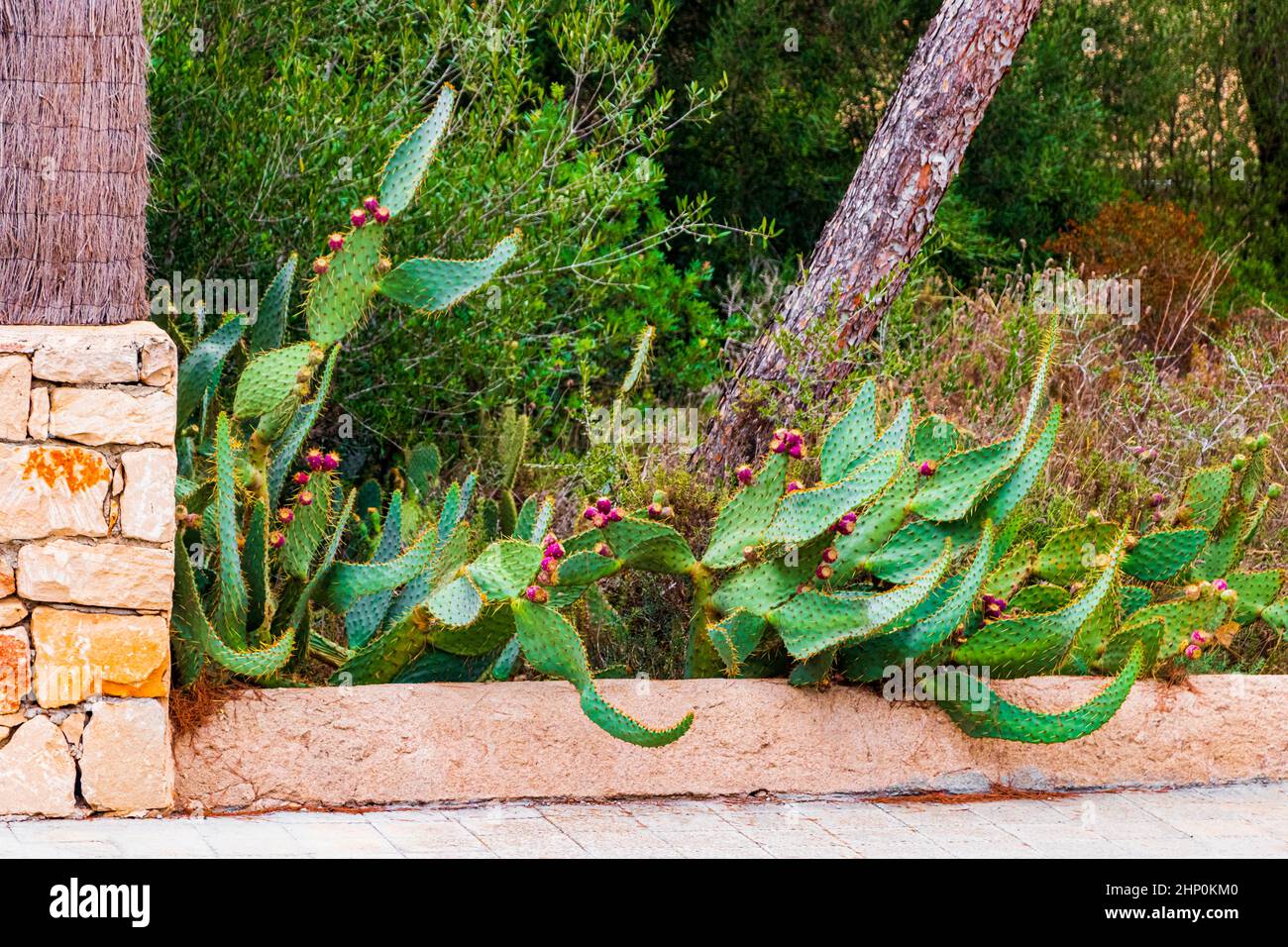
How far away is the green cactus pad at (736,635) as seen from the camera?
16.5ft

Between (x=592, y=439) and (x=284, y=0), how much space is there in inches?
99.7

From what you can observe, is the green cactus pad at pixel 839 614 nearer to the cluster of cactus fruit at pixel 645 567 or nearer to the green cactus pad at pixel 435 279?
the cluster of cactus fruit at pixel 645 567

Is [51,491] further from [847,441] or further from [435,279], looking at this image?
[847,441]

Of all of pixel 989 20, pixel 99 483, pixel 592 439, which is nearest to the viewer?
pixel 99 483

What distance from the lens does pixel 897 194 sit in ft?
23.0

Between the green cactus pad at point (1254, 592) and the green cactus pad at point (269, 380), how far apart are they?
11.3 feet

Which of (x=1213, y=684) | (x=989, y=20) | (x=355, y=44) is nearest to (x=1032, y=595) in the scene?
(x=1213, y=684)

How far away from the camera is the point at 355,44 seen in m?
7.12

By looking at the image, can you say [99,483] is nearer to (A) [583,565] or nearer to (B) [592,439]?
(A) [583,565]

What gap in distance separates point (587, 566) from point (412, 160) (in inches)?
58.0

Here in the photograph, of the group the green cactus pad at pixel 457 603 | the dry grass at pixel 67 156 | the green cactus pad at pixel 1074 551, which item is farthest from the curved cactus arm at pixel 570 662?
the green cactus pad at pixel 1074 551

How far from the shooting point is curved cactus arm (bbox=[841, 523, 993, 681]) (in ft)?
16.1

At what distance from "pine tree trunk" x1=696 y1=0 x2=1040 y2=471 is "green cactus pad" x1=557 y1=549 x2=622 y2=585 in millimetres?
2074

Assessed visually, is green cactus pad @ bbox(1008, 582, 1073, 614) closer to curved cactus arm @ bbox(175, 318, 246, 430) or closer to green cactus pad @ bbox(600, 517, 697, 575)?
green cactus pad @ bbox(600, 517, 697, 575)
